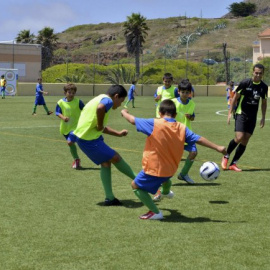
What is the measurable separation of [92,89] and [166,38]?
10184 cm

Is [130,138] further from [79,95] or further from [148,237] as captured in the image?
[79,95]

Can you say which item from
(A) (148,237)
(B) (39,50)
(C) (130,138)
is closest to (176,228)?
(A) (148,237)

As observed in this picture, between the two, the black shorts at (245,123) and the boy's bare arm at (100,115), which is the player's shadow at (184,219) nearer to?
the boy's bare arm at (100,115)

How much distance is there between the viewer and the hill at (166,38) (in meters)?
127

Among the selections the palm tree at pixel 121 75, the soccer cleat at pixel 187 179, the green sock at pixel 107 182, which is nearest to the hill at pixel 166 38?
the palm tree at pixel 121 75

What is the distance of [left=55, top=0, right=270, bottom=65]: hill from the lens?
4998 inches

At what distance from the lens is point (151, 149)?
265 inches

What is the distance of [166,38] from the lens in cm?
15312

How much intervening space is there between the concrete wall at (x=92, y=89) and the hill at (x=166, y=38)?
51.5 meters

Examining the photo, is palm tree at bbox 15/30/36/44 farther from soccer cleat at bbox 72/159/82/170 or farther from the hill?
soccer cleat at bbox 72/159/82/170

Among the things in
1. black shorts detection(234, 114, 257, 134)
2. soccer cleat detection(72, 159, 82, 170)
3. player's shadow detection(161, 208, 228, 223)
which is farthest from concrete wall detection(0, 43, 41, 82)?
player's shadow detection(161, 208, 228, 223)

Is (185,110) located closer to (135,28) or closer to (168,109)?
(168,109)

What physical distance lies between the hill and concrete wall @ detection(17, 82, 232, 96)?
51480 millimetres

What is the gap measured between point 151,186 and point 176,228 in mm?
540
